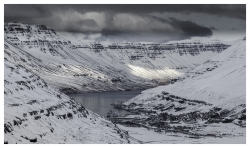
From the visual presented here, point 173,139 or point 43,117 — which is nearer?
point 43,117

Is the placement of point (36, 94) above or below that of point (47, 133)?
above

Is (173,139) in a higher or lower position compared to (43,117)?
lower

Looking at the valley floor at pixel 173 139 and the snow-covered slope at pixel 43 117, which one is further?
the valley floor at pixel 173 139

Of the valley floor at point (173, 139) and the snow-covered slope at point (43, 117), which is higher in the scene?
the snow-covered slope at point (43, 117)

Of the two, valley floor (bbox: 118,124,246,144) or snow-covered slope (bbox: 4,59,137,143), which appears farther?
valley floor (bbox: 118,124,246,144)

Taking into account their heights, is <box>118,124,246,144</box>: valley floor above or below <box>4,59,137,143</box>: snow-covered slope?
below
